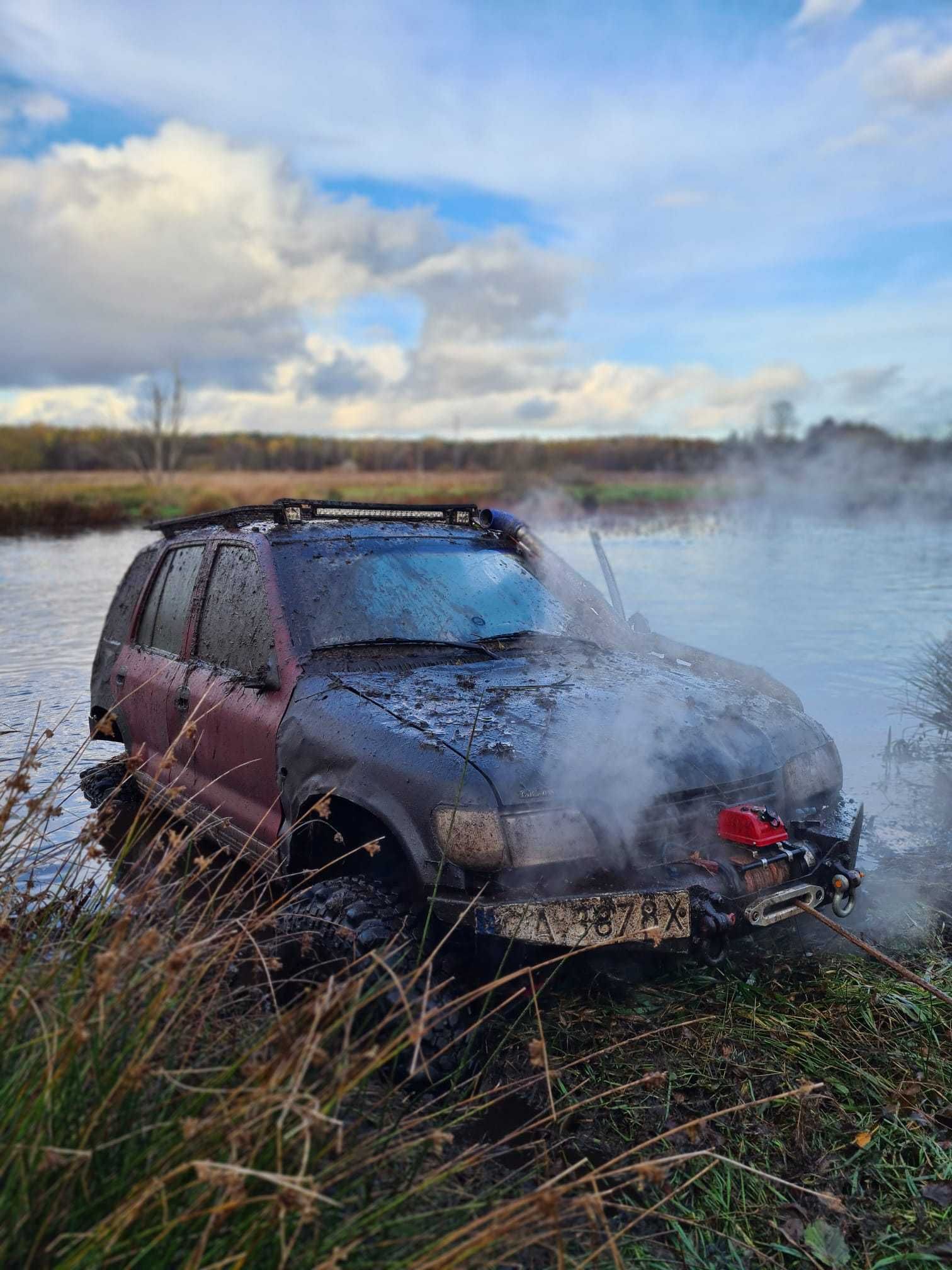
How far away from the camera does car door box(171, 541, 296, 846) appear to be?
13.1 feet

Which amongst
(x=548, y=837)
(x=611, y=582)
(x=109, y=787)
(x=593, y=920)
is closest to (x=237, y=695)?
(x=548, y=837)

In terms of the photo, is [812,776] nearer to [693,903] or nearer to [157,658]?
[693,903]

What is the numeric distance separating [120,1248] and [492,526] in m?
4.14

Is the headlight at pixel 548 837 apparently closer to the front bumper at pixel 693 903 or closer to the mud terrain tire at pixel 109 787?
the front bumper at pixel 693 903

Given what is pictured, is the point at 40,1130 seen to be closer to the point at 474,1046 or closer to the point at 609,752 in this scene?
the point at 474,1046

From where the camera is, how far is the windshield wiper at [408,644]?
4090mm

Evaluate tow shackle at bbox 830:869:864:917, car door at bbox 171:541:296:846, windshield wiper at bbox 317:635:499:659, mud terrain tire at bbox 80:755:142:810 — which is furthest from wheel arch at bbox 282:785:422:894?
mud terrain tire at bbox 80:755:142:810

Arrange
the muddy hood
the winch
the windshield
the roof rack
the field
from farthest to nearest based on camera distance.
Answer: the field < the roof rack < the windshield < the winch < the muddy hood

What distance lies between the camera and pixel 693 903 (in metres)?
3.13

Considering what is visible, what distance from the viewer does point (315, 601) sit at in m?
4.27

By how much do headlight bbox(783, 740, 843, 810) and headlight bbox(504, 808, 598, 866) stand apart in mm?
991

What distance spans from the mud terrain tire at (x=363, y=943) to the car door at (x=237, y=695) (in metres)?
0.50

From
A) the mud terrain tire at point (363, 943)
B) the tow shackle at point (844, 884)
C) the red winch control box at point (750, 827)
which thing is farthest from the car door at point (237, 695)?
the tow shackle at point (844, 884)

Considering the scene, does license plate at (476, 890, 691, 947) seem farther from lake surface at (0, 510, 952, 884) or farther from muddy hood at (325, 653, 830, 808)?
lake surface at (0, 510, 952, 884)
